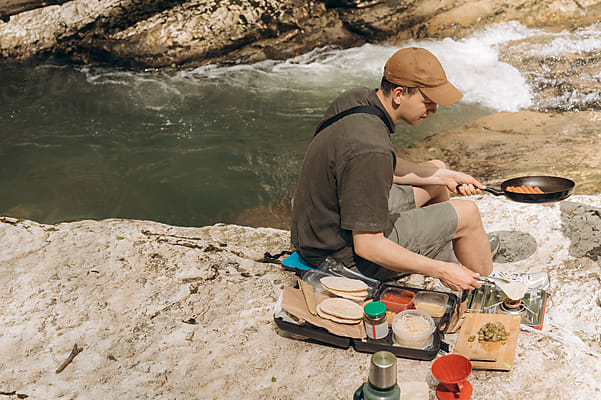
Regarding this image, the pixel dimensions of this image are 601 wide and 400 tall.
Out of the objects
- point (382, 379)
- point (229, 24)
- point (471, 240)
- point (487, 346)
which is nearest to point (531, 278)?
point (471, 240)

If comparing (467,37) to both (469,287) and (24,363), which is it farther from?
(24,363)

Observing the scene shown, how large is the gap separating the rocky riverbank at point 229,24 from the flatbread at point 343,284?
9.70 meters

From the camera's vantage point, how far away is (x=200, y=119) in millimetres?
9570

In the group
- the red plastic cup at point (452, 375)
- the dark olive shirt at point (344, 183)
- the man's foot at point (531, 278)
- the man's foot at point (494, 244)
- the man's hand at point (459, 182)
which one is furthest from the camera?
the man's foot at point (494, 244)

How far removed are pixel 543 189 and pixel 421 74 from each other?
1727mm

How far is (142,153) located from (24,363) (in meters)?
5.66

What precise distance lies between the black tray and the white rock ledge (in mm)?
52

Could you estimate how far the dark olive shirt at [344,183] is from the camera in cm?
297

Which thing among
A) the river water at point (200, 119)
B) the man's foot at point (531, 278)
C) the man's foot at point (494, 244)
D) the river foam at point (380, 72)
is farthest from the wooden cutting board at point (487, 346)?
the river foam at point (380, 72)

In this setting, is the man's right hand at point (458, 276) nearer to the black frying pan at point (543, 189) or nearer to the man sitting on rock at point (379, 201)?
the man sitting on rock at point (379, 201)

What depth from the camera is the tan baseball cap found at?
3.12 m

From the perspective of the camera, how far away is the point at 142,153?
8.38 meters

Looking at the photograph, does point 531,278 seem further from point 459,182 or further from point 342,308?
point 342,308

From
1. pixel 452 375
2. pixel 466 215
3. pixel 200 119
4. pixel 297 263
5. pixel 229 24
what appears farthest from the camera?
pixel 229 24
